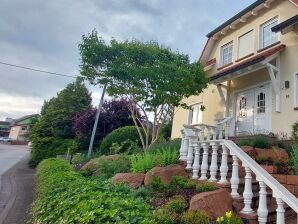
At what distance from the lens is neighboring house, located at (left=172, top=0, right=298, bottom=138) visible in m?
9.84

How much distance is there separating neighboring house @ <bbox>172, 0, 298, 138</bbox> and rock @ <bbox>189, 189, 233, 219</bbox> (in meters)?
6.07

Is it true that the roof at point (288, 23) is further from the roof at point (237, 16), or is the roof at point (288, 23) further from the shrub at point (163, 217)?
the shrub at point (163, 217)

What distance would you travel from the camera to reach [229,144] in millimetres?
5375

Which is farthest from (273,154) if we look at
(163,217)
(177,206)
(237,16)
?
(237,16)

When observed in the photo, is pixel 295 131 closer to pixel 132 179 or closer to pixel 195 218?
pixel 132 179

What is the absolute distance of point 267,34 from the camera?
11.8 metres

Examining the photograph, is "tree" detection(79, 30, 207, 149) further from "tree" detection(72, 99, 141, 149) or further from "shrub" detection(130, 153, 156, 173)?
"tree" detection(72, 99, 141, 149)

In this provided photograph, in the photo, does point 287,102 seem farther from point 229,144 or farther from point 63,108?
point 63,108

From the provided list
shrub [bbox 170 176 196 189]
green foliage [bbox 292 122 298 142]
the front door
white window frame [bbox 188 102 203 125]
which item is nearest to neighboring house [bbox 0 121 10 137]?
white window frame [bbox 188 102 203 125]

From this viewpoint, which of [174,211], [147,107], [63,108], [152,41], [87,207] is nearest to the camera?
[87,207]

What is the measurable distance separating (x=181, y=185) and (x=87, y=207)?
2.20 metres

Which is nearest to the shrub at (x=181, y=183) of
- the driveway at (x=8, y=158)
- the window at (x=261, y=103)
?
the window at (x=261, y=103)

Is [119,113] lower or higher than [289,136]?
higher

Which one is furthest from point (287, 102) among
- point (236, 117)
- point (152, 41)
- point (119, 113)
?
point (119, 113)
